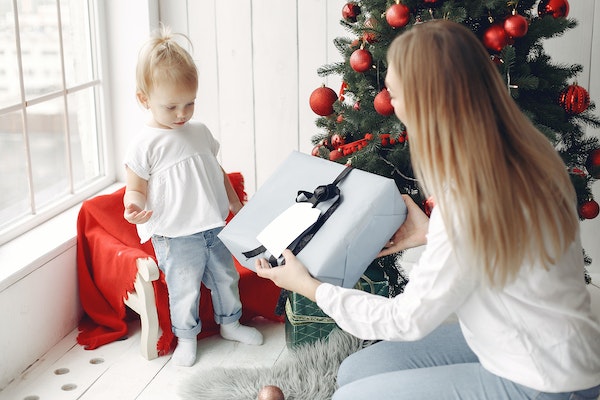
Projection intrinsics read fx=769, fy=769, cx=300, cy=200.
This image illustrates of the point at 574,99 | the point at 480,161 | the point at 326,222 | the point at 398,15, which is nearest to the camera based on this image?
the point at 480,161

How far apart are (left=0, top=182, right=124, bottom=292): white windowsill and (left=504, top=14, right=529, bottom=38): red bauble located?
1.52 m

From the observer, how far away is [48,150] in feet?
8.63

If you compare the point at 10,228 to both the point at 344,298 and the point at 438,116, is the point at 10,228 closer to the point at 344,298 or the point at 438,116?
the point at 344,298

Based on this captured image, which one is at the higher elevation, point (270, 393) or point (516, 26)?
point (516, 26)

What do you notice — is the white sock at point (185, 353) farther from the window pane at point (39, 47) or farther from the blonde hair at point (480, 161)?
the blonde hair at point (480, 161)

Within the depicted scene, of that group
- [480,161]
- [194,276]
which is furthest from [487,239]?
[194,276]

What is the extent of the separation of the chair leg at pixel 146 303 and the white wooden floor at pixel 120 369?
0.05 meters

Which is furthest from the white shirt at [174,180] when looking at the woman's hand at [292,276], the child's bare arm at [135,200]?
the woman's hand at [292,276]

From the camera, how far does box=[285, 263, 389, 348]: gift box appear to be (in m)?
2.34

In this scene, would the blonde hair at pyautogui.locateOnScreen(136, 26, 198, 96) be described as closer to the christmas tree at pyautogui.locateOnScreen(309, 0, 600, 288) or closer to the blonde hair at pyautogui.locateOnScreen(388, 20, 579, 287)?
the christmas tree at pyautogui.locateOnScreen(309, 0, 600, 288)

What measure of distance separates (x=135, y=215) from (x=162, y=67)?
0.42 m

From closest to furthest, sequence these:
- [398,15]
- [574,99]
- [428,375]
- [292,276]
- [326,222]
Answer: [428,375], [292,276], [326,222], [398,15], [574,99]

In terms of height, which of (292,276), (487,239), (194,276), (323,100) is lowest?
(194,276)

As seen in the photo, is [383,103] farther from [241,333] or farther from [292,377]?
[241,333]
